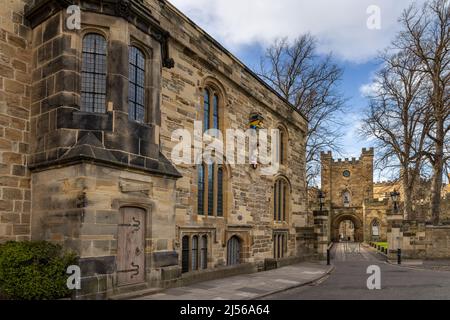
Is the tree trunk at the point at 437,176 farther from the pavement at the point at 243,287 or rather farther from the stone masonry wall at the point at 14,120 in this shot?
the stone masonry wall at the point at 14,120

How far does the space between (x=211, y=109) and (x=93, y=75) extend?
6097 mm

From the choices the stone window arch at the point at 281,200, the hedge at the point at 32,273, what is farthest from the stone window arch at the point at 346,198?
the hedge at the point at 32,273

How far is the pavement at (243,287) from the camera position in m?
10.2

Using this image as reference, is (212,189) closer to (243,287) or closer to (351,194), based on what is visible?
(243,287)

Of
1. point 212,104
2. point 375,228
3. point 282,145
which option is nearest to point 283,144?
point 282,145

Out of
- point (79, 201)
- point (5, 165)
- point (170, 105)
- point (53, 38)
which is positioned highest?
point (53, 38)

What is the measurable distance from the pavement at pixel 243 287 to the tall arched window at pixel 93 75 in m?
4.88

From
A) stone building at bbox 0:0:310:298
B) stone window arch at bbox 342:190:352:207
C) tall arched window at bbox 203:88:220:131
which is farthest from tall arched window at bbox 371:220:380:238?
stone building at bbox 0:0:310:298

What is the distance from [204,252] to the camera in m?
14.1

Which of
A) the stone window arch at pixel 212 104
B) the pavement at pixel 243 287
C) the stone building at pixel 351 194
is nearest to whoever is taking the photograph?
the pavement at pixel 243 287

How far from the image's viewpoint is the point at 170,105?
41.3ft
